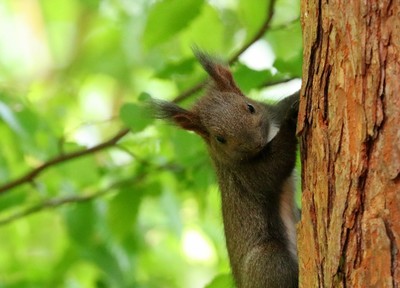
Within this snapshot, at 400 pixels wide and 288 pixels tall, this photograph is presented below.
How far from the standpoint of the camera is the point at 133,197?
4.36 meters

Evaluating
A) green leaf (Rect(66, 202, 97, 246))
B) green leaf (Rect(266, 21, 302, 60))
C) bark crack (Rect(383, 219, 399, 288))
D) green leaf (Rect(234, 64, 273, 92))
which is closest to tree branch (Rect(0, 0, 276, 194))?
green leaf (Rect(234, 64, 273, 92))

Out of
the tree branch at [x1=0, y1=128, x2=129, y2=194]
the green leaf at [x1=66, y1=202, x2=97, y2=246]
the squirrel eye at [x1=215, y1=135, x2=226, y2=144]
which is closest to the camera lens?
the squirrel eye at [x1=215, y1=135, x2=226, y2=144]

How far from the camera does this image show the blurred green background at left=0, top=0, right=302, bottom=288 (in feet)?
11.9

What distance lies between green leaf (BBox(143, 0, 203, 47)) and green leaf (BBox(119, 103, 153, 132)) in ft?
1.02

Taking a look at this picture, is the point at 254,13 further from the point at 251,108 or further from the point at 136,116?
the point at 136,116

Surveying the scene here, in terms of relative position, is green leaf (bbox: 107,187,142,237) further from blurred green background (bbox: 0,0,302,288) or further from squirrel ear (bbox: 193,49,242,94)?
squirrel ear (bbox: 193,49,242,94)

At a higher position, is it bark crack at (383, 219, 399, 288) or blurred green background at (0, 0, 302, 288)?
blurred green background at (0, 0, 302, 288)

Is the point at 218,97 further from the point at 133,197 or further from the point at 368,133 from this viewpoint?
the point at 368,133

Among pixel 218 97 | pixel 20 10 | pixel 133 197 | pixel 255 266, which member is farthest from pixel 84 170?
pixel 20 10

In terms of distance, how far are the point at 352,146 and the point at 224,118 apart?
1414 mm

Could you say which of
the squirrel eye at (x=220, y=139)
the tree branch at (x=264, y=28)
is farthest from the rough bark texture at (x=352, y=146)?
the squirrel eye at (x=220, y=139)

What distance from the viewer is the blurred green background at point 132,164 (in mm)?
3631

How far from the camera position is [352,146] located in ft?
7.61

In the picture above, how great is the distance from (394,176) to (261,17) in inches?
61.3
